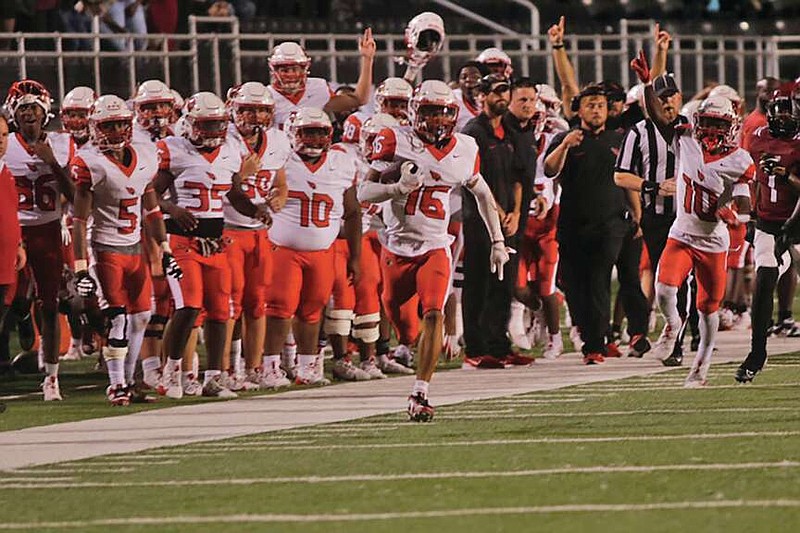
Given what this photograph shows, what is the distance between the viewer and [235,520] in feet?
21.9

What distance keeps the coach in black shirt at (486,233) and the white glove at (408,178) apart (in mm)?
2453

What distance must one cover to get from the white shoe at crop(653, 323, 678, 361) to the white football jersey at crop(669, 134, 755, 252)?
1352 millimetres

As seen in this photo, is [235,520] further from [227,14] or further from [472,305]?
[227,14]

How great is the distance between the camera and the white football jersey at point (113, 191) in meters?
10.8

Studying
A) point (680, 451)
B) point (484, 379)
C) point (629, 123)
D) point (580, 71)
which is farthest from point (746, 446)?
point (580, 71)

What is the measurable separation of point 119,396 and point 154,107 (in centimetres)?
190

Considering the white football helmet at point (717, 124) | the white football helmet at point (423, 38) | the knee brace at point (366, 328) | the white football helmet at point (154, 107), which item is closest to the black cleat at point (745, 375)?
the white football helmet at point (717, 124)

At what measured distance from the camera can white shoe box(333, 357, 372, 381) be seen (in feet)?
38.9

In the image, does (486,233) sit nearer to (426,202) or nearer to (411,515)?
(426,202)

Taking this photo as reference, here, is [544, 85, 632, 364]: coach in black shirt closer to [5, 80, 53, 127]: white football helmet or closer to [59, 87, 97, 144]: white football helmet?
[59, 87, 97, 144]: white football helmet

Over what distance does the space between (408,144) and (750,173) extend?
75.5 inches

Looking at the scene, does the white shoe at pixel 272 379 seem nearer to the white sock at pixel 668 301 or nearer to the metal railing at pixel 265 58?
the white sock at pixel 668 301

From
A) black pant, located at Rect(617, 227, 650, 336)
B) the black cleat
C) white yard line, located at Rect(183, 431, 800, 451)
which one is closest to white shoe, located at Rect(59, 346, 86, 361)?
black pant, located at Rect(617, 227, 650, 336)

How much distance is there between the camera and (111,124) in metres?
10.7
